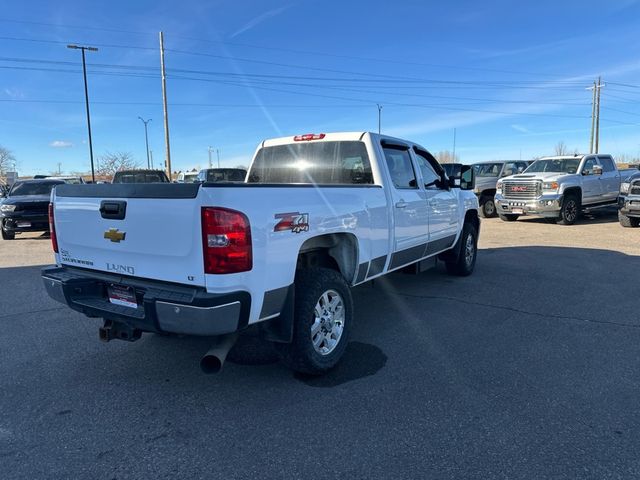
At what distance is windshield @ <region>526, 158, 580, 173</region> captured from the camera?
50.5ft

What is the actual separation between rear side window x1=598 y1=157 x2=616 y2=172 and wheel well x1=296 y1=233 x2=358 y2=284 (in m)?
15.2

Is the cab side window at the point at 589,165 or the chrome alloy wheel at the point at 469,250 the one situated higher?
the cab side window at the point at 589,165

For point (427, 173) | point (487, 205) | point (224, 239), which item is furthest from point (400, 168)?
point (487, 205)

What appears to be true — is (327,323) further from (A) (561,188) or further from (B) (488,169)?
(B) (488,169)

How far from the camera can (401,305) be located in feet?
19.2

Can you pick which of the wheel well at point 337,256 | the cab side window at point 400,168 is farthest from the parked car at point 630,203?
the wheel well at point 337,256

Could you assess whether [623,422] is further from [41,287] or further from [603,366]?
[41,287]

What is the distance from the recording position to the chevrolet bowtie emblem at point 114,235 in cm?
332

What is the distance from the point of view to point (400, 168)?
531 cm

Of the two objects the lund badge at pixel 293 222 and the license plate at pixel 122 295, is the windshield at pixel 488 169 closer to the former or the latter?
the lund badge at pixel 293 222

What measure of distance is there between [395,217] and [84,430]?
328 centimetres

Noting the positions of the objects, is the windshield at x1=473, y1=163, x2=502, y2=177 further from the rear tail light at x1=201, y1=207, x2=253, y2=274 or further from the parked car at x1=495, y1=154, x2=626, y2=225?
the rear tail light at x1=201, y1=207, x2=253, y2=274

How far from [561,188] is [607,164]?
3568mm

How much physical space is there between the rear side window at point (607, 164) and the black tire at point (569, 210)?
2160mm
